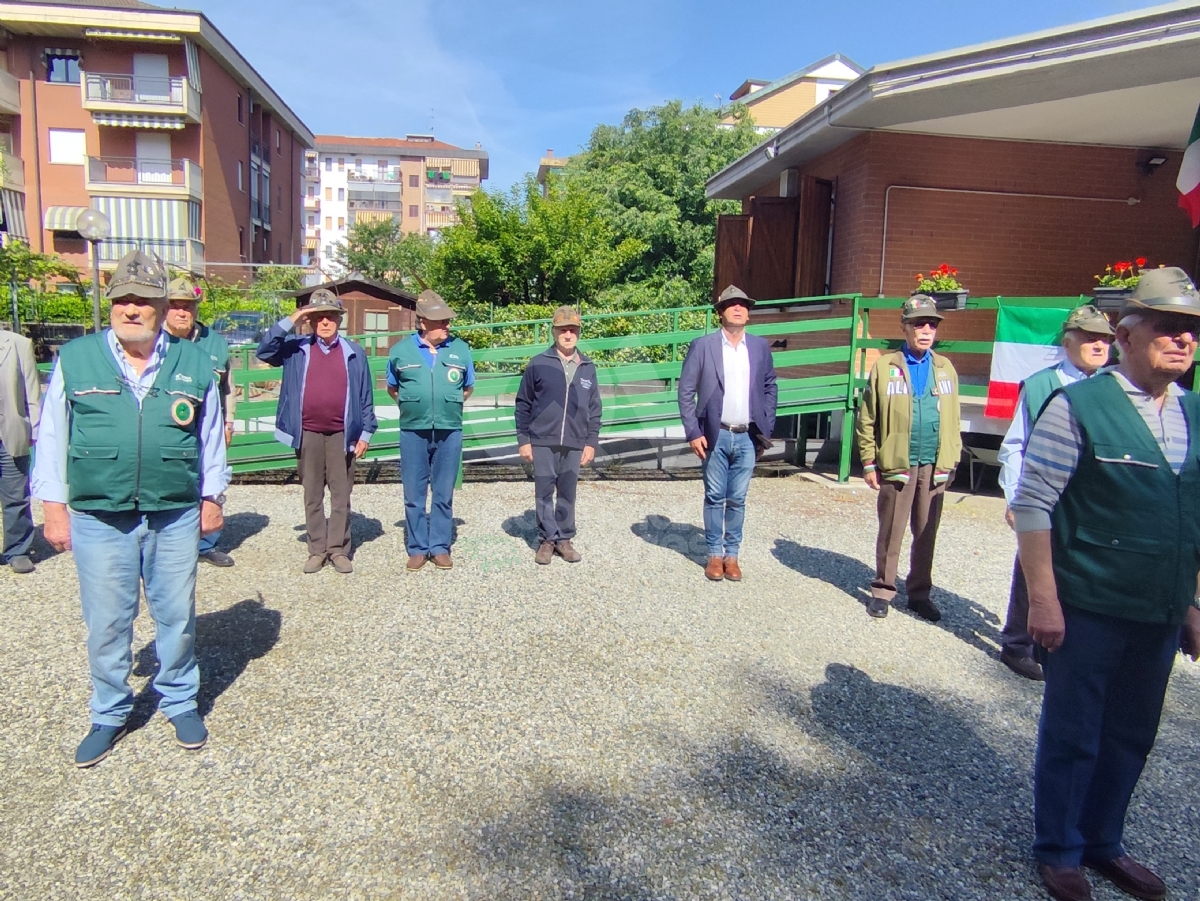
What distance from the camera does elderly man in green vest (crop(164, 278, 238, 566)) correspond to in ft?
17.2

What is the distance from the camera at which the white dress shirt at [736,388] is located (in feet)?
17.7

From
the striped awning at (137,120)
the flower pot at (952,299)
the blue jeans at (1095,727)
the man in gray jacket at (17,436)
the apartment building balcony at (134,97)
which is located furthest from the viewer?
the striped awning at (137,120)

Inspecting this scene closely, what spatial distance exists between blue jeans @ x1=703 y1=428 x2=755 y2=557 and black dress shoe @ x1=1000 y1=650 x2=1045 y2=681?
5.92 feet

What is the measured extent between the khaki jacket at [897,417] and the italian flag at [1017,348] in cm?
343

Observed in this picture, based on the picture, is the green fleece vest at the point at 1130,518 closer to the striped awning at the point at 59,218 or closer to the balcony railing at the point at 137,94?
the striped awning at the point at 59,218

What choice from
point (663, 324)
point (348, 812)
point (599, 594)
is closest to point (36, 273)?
point (663, 324)

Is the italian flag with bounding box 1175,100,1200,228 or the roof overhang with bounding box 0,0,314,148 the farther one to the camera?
the roof overhang with bounding box 0,0,314,148

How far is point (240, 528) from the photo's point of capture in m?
6.79

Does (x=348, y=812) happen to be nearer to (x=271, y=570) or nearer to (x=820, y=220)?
(x=271, y=570)

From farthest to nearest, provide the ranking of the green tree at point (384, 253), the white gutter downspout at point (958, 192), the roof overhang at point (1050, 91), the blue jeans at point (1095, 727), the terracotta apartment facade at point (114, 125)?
the green tree at point (384, 253), the terracotta apartment facade at point (114, 125), the white gutter downspout at point (958, 192), the roof overhang at point (1050, 91), the blue jeans at point (1095, 727)

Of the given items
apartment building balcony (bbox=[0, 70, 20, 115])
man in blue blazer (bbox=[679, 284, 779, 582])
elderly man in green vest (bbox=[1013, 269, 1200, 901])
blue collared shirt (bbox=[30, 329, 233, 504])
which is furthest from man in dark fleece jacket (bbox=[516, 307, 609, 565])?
apartment building balcony (bbox=[0, 70, 20, 115])

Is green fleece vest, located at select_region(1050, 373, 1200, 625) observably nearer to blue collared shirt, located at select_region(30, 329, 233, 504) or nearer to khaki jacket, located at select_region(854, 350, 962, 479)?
khaki jacket, located at select_region(854, 350, 962, 479)

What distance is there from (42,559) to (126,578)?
3.35 m

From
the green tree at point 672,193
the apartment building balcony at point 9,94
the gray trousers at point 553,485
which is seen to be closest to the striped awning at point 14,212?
the apartment building balcony at point 9,94
